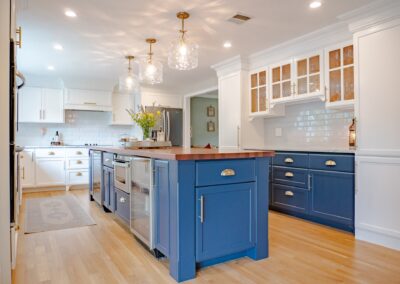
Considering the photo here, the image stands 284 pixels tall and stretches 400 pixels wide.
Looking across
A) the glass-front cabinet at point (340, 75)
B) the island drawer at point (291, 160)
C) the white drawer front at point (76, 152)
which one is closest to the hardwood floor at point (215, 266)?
the island drawer at point (291, 160)

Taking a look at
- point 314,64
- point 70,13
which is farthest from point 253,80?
point 70,13

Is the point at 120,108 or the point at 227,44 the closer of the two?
the point at 227,44

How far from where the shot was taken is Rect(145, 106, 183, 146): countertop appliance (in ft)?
21.9

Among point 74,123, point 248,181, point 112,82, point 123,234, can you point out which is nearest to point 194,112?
point 112,82

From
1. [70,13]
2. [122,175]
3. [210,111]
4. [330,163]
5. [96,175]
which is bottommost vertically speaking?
[96,175]

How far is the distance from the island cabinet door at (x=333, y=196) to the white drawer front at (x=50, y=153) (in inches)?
181

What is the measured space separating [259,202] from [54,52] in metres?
3.63

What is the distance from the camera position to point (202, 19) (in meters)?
3.01

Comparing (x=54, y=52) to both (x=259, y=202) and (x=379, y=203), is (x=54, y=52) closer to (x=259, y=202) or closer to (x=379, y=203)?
(x=259, y=202)

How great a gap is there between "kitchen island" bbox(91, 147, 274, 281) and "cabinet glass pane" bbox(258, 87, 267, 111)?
208 cm

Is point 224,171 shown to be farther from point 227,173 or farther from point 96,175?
point 96,175

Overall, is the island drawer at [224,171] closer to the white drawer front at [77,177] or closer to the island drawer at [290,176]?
the island drawer at [290,176]

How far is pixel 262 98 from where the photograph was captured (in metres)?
4.32

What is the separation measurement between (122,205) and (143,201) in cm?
73
